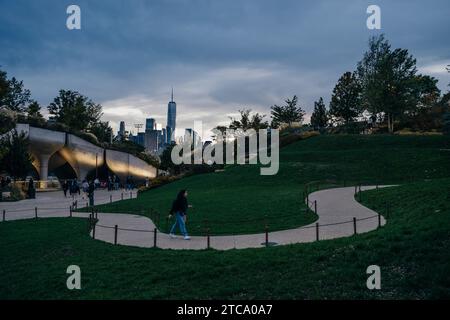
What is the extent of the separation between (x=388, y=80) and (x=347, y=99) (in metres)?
17.2

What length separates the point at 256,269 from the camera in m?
9.02

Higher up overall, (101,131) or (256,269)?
(101,131)

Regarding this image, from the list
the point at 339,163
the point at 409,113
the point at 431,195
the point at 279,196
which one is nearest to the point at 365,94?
the point at 409,113

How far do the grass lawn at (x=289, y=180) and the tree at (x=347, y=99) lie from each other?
80.2 ft

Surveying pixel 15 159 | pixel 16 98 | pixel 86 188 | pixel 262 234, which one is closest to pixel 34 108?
pixel 16 98

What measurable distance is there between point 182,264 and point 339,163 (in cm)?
3240

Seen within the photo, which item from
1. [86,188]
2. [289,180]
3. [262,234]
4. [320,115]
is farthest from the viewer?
[320,115]

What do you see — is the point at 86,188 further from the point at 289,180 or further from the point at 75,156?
the point at 75,156

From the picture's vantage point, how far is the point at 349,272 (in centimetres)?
809

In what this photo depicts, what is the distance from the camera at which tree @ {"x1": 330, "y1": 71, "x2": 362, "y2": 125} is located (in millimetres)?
76438

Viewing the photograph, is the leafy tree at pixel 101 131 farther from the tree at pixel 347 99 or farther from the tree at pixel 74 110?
the tree at pixel 347 99

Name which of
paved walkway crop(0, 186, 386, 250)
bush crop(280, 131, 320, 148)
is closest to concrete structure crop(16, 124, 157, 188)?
bush crop(280, 131, 320, 148)

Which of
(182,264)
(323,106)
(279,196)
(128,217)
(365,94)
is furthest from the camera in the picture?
(323,106)
